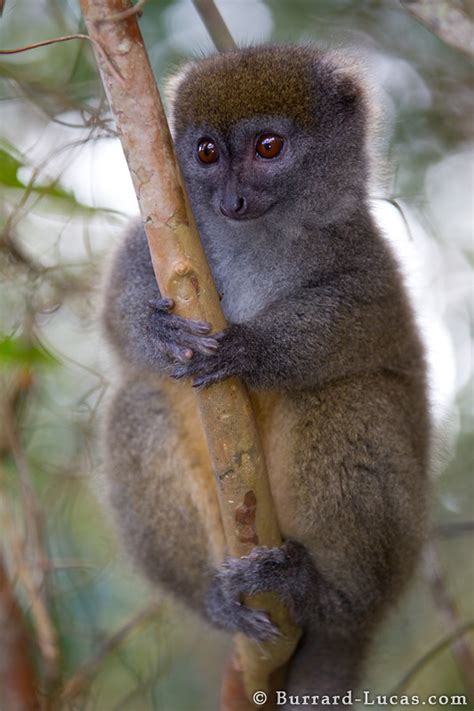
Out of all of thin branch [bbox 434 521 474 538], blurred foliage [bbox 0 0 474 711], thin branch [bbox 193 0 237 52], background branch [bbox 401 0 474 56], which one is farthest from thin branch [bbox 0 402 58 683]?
background branch [bbox 401 0 474 56]

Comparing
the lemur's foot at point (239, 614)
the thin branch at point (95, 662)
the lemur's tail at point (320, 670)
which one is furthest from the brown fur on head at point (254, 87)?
the thin branch at point (95, 662)

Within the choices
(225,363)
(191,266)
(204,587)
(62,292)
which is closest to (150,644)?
(204,587)

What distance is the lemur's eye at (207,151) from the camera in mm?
4719

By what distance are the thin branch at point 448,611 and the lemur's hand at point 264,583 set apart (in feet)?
4.51

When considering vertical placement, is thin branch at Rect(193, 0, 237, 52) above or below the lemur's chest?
above

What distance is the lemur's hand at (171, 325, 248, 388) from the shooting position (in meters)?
4.09

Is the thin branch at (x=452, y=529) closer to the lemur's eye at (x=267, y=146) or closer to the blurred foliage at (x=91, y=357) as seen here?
the blurred foliage at (x=91, y=357)

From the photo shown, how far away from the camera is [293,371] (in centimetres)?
468

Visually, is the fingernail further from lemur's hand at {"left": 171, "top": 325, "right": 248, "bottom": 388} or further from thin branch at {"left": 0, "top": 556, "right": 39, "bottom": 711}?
thin branch at {"left": 0, "top": 556, "right": 39, "bottom": 711}

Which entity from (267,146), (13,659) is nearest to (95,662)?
(13,659)

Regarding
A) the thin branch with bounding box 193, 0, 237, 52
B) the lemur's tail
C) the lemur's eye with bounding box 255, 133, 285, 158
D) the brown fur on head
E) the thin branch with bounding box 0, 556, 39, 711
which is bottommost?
the lemur's tail

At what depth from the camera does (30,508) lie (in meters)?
5.31

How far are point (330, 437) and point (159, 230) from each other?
1.70m

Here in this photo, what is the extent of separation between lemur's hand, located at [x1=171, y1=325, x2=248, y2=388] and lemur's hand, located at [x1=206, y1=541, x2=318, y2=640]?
38.4 inches
